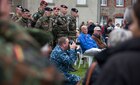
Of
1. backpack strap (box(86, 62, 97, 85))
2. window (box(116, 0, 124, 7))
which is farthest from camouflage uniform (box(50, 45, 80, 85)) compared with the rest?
window (box(116, 0, 124, 7))

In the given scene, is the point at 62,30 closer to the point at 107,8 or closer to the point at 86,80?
the point at 86,80

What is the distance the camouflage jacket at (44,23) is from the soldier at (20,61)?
467 inches

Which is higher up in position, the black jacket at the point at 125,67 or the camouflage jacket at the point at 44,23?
the black jacket at the point at 125,67

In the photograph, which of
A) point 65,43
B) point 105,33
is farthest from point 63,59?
point 105,33

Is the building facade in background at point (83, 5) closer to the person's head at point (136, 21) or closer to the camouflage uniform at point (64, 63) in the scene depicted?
the camouflage uniform at point (64, 63)

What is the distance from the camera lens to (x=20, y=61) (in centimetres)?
251

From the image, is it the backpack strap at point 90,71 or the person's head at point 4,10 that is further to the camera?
the backpack strap at point 90,71

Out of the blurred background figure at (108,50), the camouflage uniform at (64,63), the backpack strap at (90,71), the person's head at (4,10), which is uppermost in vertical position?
the person's head at (4,10)

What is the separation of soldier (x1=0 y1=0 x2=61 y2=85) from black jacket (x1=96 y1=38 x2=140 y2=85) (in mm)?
607

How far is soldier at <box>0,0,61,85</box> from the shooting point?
2471 mm

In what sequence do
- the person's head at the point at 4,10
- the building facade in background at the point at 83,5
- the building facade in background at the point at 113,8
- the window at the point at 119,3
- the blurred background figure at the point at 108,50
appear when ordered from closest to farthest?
the person's head at the point at 4,10 < the blurred background figure at the point at 108,50 < the building facade in background at the point at 83,5 < the building facade in background at the point at 113,8 < the window at the point at 119,3

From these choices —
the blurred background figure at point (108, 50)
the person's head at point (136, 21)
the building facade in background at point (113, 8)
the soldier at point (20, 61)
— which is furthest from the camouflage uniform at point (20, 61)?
the building facade in background at point (113, 8)

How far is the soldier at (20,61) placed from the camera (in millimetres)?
2471

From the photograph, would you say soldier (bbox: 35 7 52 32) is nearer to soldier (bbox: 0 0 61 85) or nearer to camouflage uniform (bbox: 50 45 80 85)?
camouflage uniform (bbox: 50 45 80 85)
